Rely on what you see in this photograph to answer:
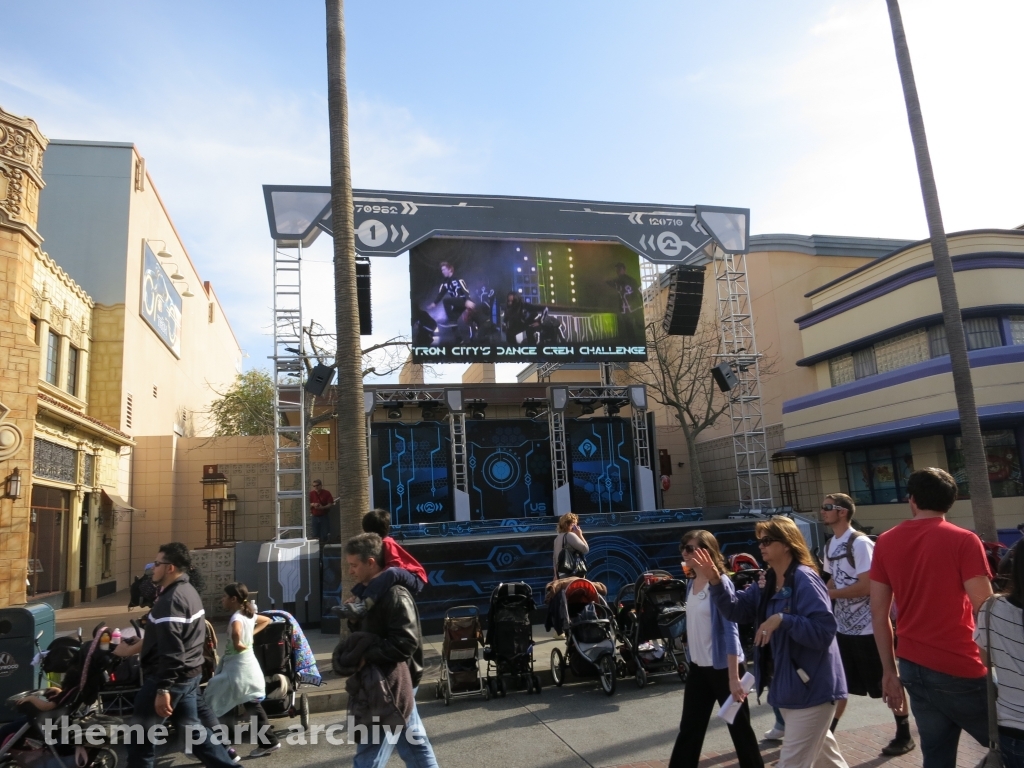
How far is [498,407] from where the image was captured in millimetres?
23281

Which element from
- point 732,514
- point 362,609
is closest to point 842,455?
point 732,514

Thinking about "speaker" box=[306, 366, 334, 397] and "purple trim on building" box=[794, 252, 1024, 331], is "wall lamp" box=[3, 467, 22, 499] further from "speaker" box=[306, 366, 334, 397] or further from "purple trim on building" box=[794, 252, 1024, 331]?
"purple trim on building" box=[794, 252, 1024, 331]

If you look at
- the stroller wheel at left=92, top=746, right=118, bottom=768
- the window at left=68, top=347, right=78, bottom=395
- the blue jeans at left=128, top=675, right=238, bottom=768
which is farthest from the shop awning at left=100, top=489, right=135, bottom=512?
the blue jeans at left=128, top=675, right=238, bottom=768

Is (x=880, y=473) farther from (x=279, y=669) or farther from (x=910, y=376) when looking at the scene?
(x=279, y=669)

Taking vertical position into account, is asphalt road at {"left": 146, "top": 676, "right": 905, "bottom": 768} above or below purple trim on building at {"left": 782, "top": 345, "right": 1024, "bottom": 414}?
below

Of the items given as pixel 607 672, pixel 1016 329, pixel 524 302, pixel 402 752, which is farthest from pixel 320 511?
pixel 1016 329

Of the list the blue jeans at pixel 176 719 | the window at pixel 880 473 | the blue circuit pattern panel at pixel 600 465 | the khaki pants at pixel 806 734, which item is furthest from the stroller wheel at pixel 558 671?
the window at pixel 880 473

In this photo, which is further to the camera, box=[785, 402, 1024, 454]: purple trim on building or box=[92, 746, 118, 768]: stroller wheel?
box=[785, 402, 1024, 454]: purple trim on building

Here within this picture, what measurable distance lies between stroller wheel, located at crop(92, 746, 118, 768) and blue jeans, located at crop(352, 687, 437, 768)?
2.73 metres

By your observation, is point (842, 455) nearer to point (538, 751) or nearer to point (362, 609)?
point (538, 751)

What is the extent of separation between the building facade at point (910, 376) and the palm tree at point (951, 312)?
5657 millimetres

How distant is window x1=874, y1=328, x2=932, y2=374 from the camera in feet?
62.1

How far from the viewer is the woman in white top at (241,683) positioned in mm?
6414

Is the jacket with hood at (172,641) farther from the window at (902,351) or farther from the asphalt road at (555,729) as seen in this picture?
the window at (902,351)
